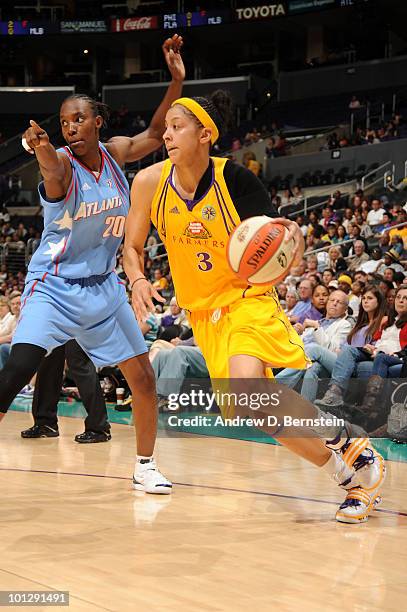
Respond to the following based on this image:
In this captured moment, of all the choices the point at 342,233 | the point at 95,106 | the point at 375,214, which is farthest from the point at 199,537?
the point at 375,214

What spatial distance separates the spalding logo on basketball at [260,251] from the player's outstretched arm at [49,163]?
0.92m

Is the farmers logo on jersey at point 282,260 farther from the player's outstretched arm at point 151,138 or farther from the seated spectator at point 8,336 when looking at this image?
the seated spectator at point 8,336

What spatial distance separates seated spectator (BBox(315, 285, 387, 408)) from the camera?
693cm

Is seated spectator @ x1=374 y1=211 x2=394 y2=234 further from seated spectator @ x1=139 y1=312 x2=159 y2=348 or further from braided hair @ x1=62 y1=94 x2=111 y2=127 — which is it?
braided hair @ x1=62 y1=94 x2=111 y2=127

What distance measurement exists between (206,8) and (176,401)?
23526mm

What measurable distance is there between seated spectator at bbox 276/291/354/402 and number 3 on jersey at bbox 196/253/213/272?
329 cm

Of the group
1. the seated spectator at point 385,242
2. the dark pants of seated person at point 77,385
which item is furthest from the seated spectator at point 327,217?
the dark pants of seated person at point 77,385

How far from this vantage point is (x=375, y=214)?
14250 mm

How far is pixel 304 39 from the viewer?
29.3 m

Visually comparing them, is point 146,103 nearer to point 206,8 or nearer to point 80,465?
point 206,8

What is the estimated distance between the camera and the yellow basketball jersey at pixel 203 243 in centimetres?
402

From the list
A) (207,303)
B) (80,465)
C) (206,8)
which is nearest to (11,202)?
(206,8)

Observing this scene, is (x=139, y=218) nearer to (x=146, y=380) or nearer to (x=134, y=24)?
(x=146, y=380)

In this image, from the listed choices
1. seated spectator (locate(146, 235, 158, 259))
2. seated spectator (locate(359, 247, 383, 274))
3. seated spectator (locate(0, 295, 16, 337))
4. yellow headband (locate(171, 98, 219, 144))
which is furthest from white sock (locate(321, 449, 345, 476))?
seated spectator (locate(146, 235, 158, 259))
